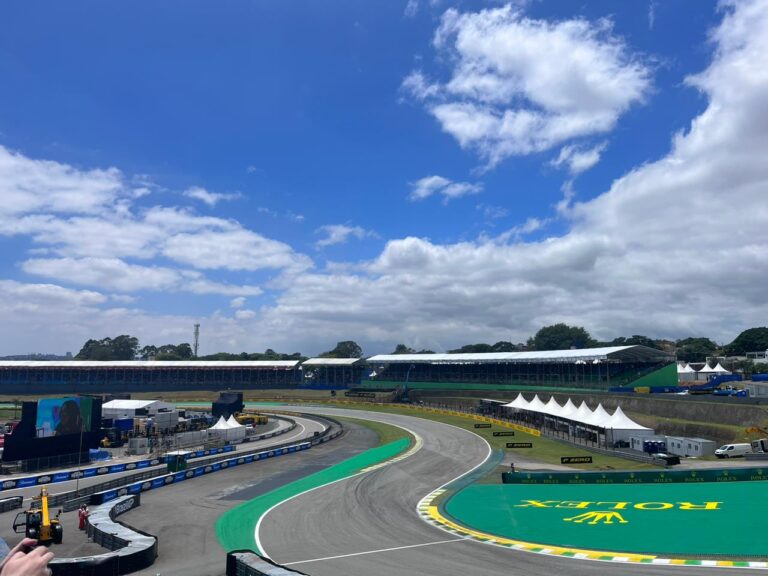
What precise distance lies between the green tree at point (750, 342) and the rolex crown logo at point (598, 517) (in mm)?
175500

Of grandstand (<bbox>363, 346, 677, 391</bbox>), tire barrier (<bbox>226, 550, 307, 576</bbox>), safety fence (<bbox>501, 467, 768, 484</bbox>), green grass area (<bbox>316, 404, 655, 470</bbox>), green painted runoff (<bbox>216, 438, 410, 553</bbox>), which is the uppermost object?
grandstand (<bbox>363, 346, 677, 391</bbox>)

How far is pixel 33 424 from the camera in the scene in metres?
48.2

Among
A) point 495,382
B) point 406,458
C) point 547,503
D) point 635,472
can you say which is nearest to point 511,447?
point 406,458

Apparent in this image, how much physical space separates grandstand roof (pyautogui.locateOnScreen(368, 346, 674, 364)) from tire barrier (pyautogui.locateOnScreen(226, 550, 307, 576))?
66.5 m

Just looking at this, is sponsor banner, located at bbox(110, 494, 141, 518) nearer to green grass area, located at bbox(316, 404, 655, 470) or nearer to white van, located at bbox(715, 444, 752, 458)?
green grass area, located at bbox(316, 404, 655, 470)

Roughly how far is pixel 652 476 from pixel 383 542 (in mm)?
20941

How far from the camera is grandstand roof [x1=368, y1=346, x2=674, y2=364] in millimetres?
76000

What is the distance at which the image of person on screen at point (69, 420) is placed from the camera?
164 ft

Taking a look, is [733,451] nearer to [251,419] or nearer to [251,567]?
[251,567]

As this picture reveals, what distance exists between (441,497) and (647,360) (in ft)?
185

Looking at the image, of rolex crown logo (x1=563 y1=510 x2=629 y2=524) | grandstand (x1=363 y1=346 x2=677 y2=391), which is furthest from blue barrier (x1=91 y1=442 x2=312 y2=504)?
grandstand (x1=363 y1=346 x2=677 y2=391)

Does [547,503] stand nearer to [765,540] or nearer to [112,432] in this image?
[765,540]

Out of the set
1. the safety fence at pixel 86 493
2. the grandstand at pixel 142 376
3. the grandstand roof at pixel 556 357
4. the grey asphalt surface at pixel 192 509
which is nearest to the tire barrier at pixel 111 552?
the grey asphalt surface at pixel 192 509

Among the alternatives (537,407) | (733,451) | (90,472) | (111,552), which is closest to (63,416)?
(90,472)
